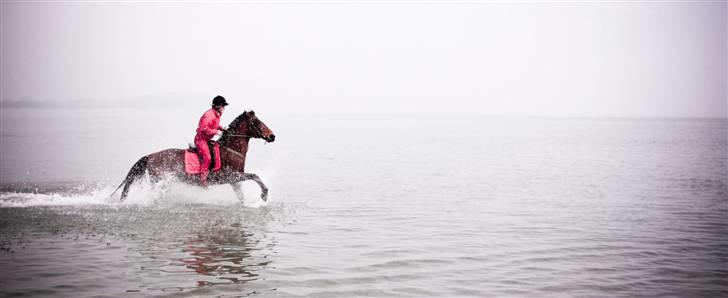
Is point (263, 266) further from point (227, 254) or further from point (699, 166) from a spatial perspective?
point (699, 166)

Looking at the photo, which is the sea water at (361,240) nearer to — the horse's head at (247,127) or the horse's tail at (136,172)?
the horse's tail at (136,172)

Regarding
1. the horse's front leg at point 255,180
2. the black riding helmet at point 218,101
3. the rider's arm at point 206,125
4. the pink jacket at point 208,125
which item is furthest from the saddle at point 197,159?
the black riding helmet at point 218,101

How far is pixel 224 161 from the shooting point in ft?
49.9

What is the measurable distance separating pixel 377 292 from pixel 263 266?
6.94ft

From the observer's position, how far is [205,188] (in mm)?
15484

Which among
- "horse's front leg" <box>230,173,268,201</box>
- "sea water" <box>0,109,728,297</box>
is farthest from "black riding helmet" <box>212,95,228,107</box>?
"sea water" <box>0,109,728,297</box>

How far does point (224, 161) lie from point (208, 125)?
1028 mm

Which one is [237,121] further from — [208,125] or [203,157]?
[203,157]

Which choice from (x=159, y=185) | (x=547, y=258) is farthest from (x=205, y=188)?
(x=547, y=258)

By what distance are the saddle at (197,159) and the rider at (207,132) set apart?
0.08 meters

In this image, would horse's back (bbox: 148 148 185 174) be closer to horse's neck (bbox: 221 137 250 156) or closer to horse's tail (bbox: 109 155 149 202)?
horse's tail (bbox: 109 155 149 202)

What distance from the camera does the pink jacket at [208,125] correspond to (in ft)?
48.2

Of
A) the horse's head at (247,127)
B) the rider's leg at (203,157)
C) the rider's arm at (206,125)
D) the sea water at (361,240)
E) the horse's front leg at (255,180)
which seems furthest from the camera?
the horse's front leg at (255,180)

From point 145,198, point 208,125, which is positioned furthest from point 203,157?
point 145,198
